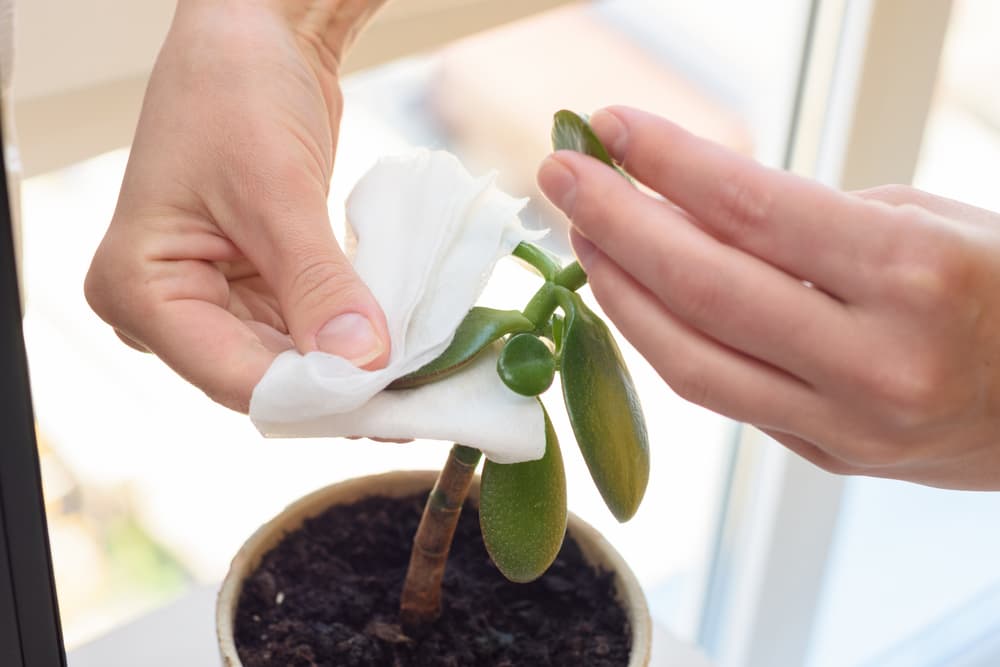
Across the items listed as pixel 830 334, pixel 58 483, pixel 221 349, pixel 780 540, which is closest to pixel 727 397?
pixel 830 334

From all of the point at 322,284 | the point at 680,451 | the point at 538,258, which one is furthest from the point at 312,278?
the point at 680,451

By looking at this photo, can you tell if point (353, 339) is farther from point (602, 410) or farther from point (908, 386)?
point (908, 386)

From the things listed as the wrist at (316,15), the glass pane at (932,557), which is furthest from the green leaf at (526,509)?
the glass pane at (932,557)

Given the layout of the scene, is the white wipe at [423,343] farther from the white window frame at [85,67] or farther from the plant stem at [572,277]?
the white window frame at [85,67]

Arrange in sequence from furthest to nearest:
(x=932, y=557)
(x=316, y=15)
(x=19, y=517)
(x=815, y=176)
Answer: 1. (x=932, y=557)
2. (x=815, y=176)
3. (x=316, y=15)
4. (x=19, y=517)

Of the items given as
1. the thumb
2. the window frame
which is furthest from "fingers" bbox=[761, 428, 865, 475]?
the window frame

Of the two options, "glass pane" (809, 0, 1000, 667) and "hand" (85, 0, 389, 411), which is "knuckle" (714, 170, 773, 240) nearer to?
"hand" (85, 0, 389, 411)
